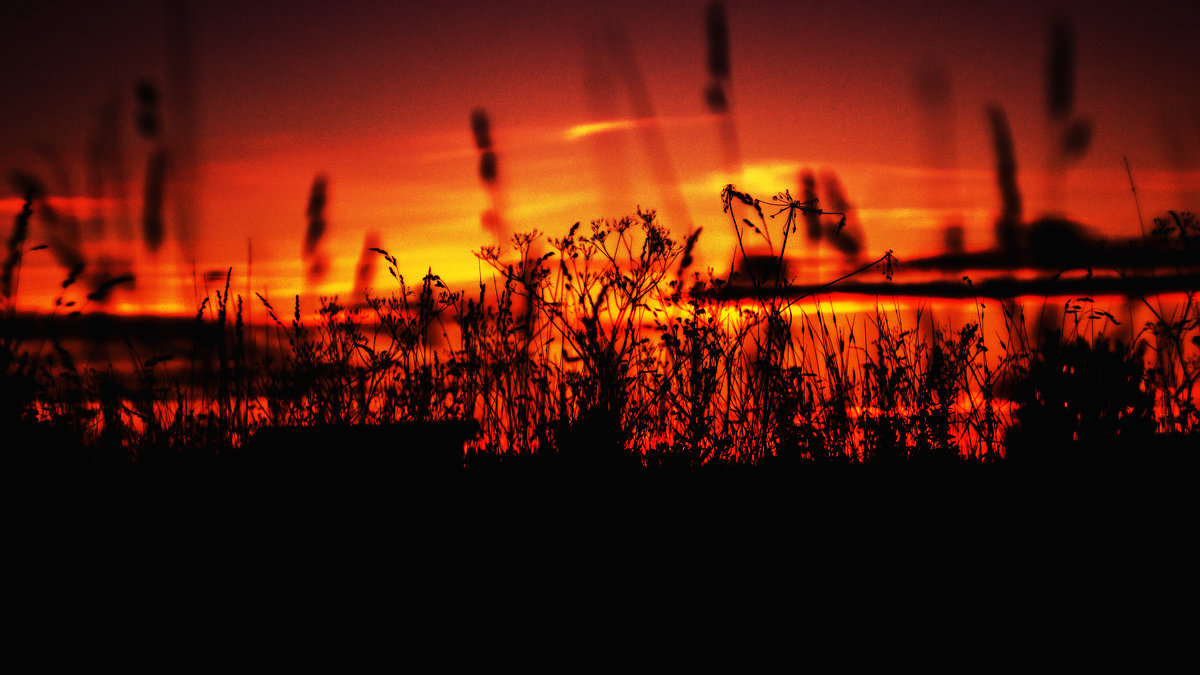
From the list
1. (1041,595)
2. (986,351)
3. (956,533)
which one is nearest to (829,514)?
(956,533)

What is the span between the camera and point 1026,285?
137 inches

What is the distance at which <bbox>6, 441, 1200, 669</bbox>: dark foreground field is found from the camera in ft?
5.81

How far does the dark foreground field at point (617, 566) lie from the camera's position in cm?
177

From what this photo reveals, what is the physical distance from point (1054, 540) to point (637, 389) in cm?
199

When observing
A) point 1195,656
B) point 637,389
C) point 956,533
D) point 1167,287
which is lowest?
point 1195,656

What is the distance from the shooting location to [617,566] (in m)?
2.18

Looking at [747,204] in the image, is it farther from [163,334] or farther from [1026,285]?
[163,334]

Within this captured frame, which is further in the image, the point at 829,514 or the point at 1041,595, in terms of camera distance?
the point at 829,514

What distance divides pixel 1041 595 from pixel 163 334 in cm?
348

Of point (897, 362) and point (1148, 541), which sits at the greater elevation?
point (897, 362)

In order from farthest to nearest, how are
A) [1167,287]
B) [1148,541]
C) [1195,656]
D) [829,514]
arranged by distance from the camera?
[1167,287] < [829,514] < [1148,541] < [1195,656]

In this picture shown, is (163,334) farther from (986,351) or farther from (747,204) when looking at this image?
(986,351)

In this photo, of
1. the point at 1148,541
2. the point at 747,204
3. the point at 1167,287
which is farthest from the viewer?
the point at 1167,287

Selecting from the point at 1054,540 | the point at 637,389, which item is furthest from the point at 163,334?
the point at 1054,540
